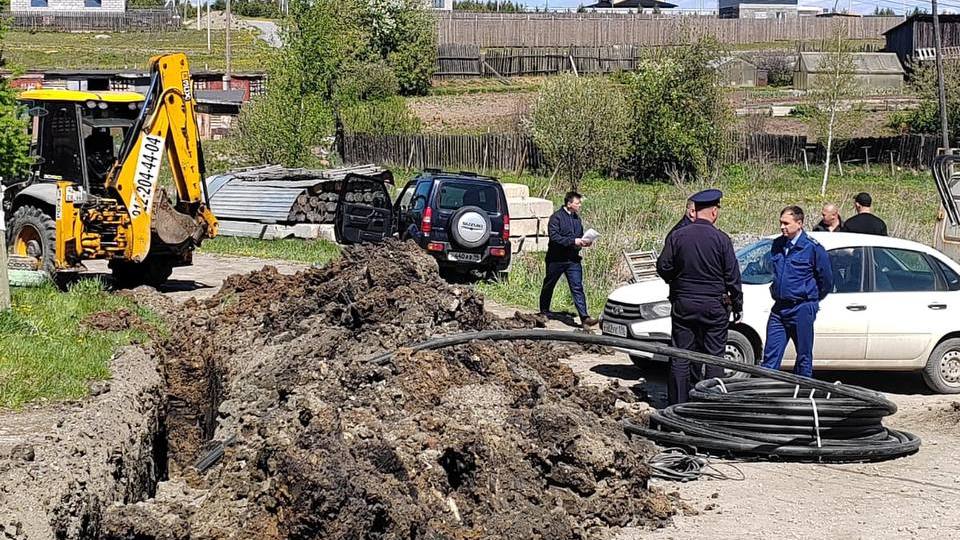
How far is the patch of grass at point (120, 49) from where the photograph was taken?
68.1 meters

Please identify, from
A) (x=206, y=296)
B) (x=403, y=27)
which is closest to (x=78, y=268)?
(x=206, y=296)

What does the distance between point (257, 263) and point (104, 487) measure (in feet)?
48.2

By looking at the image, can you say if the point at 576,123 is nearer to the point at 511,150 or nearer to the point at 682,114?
the point at 682,114

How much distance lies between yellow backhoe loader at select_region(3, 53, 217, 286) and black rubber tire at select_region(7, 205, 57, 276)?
0.05ft

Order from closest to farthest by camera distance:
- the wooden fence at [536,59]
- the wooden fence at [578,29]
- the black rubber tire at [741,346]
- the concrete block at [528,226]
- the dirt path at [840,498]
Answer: the dirt path at [840,498] < the black rubber tire at [741,346] < the concrete block at [528,226] < the wooden fence at [536,59] < the wooden fence at [578,29]

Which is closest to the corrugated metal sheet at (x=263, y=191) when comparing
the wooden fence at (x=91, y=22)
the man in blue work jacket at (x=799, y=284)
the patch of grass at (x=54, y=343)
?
the patch of grass at (x=54, y=343)

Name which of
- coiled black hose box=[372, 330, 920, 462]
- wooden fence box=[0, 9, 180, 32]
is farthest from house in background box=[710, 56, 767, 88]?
coiled black hose box=[372, 330, 920, 462]

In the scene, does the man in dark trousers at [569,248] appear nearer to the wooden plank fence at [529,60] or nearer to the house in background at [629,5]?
the wooden plank fence at [529,60]

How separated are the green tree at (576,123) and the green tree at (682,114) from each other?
3827 mm

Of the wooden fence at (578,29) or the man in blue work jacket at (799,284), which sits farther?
the wooden fence at (578,29)

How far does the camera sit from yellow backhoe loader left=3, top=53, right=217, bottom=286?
16.4 m

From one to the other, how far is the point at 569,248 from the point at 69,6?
294ft

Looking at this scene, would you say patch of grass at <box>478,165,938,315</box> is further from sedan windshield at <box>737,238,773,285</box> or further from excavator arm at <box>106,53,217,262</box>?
excavator arm at <box>106,53,217,262</box>

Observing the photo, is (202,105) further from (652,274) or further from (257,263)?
(652,274)
